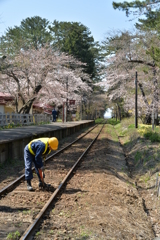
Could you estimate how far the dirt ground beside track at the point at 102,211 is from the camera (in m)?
4.63

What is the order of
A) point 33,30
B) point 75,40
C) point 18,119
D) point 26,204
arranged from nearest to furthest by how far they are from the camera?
point 26,204, point 18,119, point 75,40, point 33,30

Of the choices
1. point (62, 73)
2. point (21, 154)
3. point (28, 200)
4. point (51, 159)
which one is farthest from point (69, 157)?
point (62, 73)

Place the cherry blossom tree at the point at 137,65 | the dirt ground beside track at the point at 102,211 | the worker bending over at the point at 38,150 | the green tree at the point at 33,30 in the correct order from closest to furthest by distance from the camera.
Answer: the dirt ground beside track at the point at 102,211
the worker bending over at the point at 38,150
the cherry blossom tree at the point at 137,65
the green tree at the point at 33,30

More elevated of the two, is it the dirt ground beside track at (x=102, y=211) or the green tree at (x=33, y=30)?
the green tree at (x=33, y=30)

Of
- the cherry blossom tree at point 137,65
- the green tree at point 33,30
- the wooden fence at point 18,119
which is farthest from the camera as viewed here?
the green tree at point 33,30

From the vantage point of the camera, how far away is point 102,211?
5574 mm

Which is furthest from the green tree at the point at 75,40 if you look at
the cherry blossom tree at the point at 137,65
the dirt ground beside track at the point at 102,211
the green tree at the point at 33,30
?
the dirt ground beside track at the point at 102,211

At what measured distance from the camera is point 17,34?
44781mm

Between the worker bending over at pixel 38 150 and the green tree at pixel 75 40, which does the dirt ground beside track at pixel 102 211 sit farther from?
the green tree at pixel 75 40

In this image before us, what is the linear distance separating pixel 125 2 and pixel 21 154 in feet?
29.9

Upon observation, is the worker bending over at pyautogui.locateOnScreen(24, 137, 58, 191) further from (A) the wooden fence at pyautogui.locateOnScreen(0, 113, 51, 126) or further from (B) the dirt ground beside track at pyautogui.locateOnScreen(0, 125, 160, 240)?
(A) the wooden fence at pyautogui.locateOnScreen(0, 113, 51, 126)

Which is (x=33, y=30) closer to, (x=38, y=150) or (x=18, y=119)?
(x=18, y=119)

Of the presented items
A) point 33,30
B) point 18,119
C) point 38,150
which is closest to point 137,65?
point 18,119

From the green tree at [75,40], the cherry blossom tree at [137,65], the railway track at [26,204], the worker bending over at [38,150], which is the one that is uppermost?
the green tree at [75,40]
